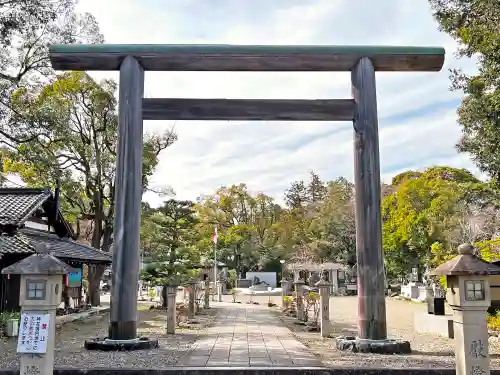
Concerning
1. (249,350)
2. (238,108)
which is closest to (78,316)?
(249,350)

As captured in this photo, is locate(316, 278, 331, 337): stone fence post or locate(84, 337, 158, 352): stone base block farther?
locate(316, 278, 331, 337): stone fence post

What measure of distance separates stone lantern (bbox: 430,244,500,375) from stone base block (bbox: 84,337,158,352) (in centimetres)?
536

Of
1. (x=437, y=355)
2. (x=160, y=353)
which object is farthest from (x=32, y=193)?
(x=437, y=355)

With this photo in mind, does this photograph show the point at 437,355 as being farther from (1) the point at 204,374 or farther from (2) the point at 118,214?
(2) the point at 118,214

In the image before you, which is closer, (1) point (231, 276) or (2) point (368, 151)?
(2) point (368, 151)

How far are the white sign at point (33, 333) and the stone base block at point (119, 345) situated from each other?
2864 millimetres

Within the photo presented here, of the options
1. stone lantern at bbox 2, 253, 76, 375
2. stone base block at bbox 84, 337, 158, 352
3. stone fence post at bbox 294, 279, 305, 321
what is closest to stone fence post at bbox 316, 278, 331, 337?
stone base block at bbox 84, 337, 158, 352

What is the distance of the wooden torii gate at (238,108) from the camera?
865cm

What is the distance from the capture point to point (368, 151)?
8.94 meters

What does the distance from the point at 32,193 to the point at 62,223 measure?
1.96m

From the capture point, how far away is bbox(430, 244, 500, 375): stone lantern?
225 inches

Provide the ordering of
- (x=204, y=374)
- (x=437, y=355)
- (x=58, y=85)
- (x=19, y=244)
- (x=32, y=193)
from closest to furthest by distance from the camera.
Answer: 1. (x=204, y=374)
2. (x=437, y=355)
3. (x=19, y=244)
4. (x=32, y=193)
5. (x=58, y=85)

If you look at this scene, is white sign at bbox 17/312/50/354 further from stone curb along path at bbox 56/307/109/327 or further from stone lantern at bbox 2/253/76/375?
stone curb along path at bbox 56/307/109/327

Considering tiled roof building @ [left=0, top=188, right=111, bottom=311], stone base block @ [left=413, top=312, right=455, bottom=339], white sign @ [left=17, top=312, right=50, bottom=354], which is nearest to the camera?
white sign @ [left=17, top=312, right=50, bottom=354]
